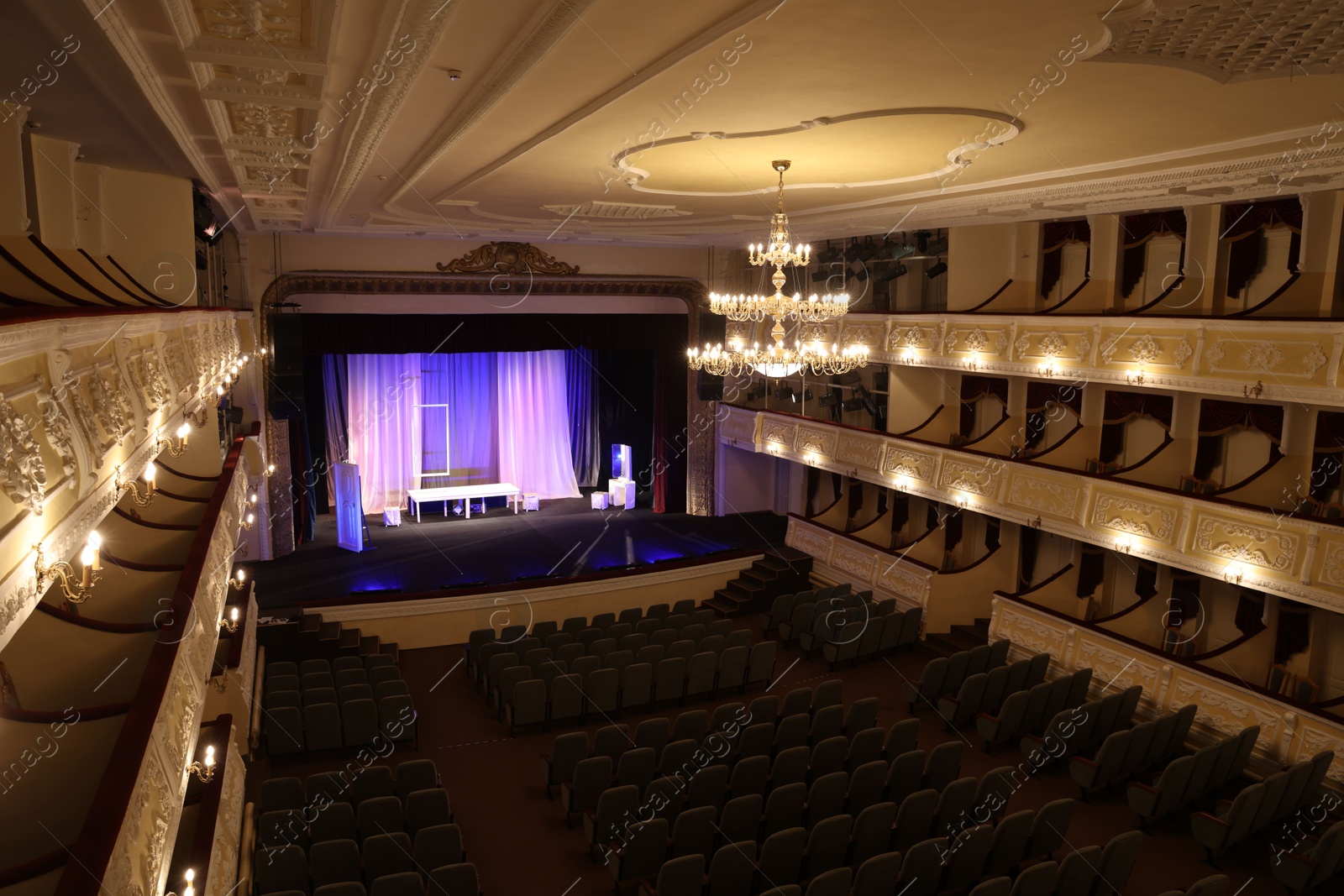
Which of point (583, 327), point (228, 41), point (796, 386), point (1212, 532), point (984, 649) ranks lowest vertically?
point (984, 649)

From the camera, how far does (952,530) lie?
14531 millimetres

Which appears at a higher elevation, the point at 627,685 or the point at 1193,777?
the point at 1193,777

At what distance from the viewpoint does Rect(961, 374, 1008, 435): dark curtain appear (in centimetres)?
1370

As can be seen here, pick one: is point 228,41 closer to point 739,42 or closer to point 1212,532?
point 739,42

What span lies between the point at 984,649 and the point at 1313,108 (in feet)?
24.1

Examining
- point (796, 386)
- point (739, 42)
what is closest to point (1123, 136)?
point (739, 42)

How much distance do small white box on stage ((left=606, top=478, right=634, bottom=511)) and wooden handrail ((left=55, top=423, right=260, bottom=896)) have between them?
1478 centimetres

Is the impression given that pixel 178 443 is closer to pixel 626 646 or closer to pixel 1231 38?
pixel 1231 38

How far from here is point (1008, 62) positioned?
4758mm

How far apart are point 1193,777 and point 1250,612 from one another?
10.0ft

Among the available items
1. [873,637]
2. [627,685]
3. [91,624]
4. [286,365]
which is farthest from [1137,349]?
[286,365]

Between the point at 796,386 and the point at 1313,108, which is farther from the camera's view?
the point at 796,386

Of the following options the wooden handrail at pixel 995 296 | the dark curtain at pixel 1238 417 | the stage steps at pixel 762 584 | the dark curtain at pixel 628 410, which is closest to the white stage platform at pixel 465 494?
the dark curtain at pixel 628 410

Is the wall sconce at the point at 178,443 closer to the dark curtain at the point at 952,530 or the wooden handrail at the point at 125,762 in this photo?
the wooden handrail at the point at 125,762
